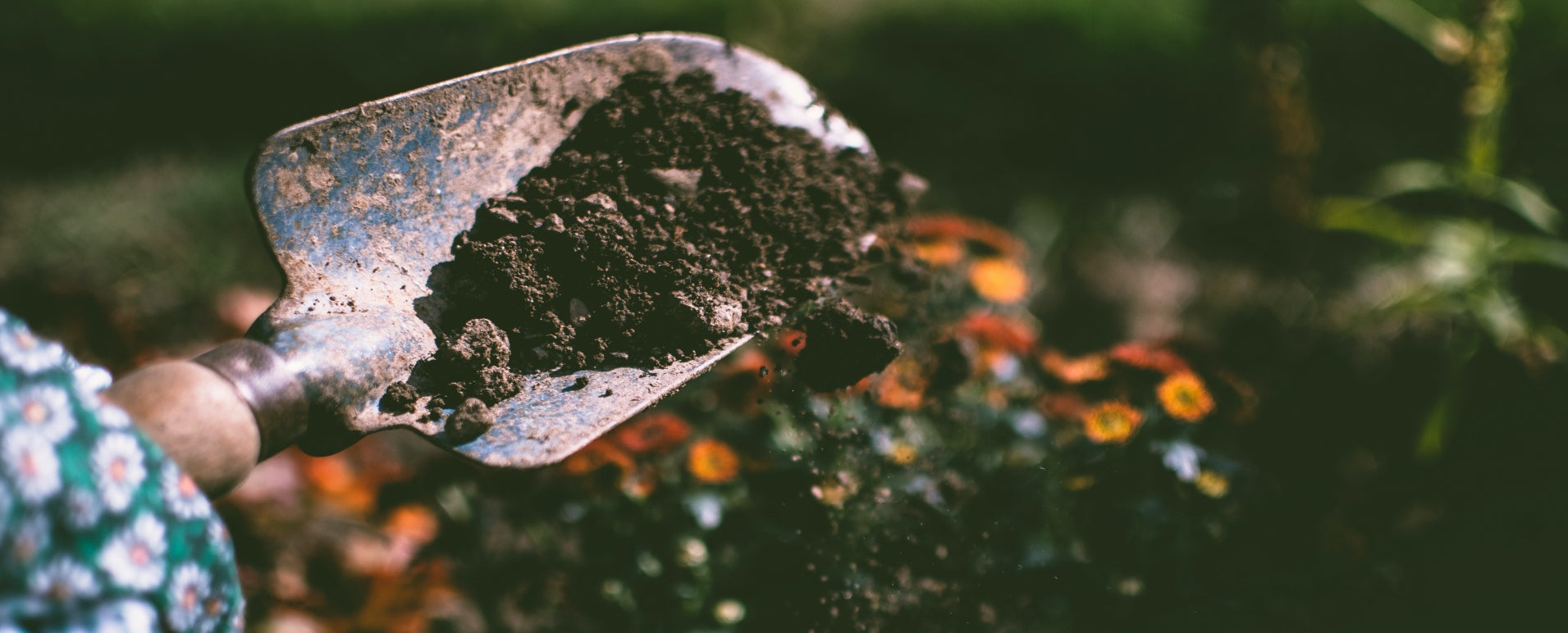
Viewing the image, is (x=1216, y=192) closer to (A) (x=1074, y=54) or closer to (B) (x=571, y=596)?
(A) (x=1074, y=54)

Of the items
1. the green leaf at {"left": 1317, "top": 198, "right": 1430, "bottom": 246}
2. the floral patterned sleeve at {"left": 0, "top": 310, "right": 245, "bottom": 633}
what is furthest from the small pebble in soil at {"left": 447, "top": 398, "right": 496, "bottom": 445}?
the green leaf at {"left": 1317, "top": 198, "right": 1430, "bottom": 246}

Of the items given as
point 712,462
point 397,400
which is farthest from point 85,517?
point 712,462

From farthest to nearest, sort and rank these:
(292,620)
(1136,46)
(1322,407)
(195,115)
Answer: (195,115), (1136,46), (1322,407), (292,620)

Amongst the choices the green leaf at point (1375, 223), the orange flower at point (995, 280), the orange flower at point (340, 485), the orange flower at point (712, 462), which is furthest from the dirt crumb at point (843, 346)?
the green leaf at point (1375, 223)

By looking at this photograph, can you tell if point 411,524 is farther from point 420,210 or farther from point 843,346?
point 843,346

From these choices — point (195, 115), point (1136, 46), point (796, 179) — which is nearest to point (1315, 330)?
point (1136, 46)
